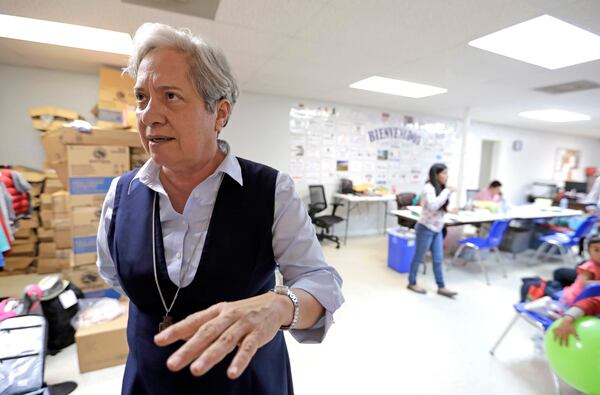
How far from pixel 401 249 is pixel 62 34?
Result: 4.53m

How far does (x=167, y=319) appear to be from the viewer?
2.36 ft

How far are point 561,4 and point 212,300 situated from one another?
2723 mm

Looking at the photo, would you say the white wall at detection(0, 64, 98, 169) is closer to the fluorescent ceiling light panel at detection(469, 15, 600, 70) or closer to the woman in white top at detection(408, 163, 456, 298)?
the woman in white top at detection(408, 163, 456, 298)

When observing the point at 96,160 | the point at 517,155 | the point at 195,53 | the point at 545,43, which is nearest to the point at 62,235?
the point at 96,160

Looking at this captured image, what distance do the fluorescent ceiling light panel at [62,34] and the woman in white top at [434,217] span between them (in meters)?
3.35

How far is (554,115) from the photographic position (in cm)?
591

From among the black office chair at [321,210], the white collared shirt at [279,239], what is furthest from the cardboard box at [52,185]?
the white collared shirt at [279,239]

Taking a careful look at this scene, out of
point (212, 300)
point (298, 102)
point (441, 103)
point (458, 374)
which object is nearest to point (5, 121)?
point (298, 102)

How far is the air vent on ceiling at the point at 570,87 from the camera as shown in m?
3.56

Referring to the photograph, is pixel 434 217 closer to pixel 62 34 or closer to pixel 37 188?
pixel 62 34

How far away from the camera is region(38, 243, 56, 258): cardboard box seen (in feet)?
11.4

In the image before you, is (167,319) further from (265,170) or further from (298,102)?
(298,102)

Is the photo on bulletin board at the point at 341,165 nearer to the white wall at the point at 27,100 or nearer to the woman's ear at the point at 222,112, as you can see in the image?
the white wall at the point at 27,100

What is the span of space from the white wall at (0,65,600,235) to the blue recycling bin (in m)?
1.83
